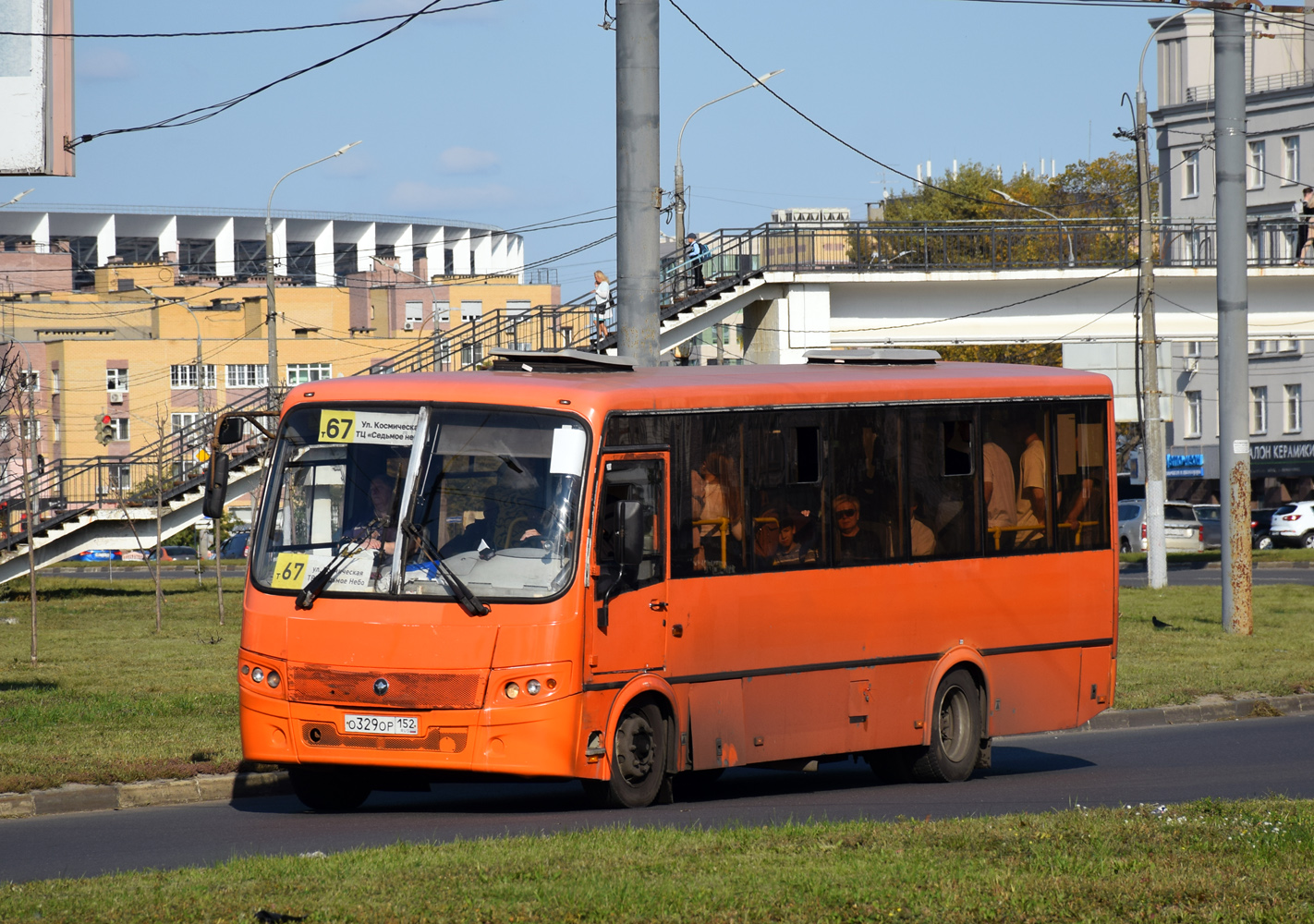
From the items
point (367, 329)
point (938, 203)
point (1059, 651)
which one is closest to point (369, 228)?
point (367, 329)

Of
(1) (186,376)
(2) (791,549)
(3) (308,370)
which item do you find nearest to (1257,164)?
(3) (308,370)

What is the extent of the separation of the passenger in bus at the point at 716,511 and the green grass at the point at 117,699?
3.63 metres

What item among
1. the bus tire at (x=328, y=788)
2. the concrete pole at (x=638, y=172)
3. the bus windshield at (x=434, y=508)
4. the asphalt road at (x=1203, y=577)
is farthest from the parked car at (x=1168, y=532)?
the bus windshield at (x=434, y=508)

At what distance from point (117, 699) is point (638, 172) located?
21.7 feet

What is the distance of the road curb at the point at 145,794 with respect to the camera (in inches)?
447

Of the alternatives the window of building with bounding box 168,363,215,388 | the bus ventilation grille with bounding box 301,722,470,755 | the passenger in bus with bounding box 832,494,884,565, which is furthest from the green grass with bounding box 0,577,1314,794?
the window of building with bounding box 168,363,215,388

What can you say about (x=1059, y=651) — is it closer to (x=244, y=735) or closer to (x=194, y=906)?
(x=244, y=735)

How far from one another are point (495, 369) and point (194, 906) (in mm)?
5988

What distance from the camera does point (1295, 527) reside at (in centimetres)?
5856

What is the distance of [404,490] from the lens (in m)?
11.0

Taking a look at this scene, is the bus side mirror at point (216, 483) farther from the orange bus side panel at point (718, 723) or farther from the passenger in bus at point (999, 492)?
the passenger in bus at point (999, 492)

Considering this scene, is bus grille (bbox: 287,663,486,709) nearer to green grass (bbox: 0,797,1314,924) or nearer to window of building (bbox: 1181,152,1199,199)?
green grass (bbox: 0,797,1314,924)

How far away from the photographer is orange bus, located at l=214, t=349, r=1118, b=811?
34.9ft

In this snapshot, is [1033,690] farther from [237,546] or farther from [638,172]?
[237,546]
